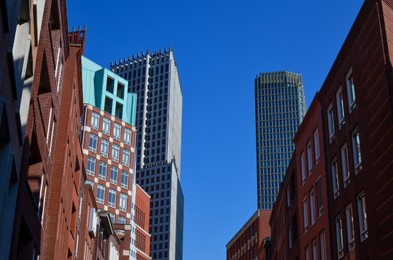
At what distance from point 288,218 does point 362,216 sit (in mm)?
23806

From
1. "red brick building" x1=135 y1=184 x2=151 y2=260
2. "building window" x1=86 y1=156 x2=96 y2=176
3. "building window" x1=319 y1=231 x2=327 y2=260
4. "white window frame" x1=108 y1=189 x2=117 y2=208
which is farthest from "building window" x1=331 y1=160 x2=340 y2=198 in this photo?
"red brick building" x1=135 y1=184 x2=151 y2=260

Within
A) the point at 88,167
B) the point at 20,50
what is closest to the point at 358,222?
the point at 20,50

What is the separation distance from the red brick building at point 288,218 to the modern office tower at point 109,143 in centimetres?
5830

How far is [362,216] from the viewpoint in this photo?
31.7 meters

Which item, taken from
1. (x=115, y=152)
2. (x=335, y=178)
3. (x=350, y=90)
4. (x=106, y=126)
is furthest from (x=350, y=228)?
(x=106, y=126)

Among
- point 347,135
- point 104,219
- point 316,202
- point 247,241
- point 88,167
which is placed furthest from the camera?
point 88,167

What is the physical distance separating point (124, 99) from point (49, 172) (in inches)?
3889

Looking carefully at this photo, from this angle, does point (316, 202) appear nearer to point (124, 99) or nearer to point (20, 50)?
point (20, 50)

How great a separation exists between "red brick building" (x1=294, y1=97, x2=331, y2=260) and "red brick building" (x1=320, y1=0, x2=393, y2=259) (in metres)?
2.16

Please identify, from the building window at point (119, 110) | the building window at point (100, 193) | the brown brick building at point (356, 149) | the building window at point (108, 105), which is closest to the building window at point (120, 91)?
the building window at point (119, 110)

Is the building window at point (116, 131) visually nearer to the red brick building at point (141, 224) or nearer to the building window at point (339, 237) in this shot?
the red brick building at point (141, 224)

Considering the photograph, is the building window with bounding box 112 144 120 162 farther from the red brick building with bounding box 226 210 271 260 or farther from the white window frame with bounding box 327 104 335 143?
the white window frame with bounding box 327 104 335 143

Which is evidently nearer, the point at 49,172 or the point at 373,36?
the point at 373,36

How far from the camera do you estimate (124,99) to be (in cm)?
13138
